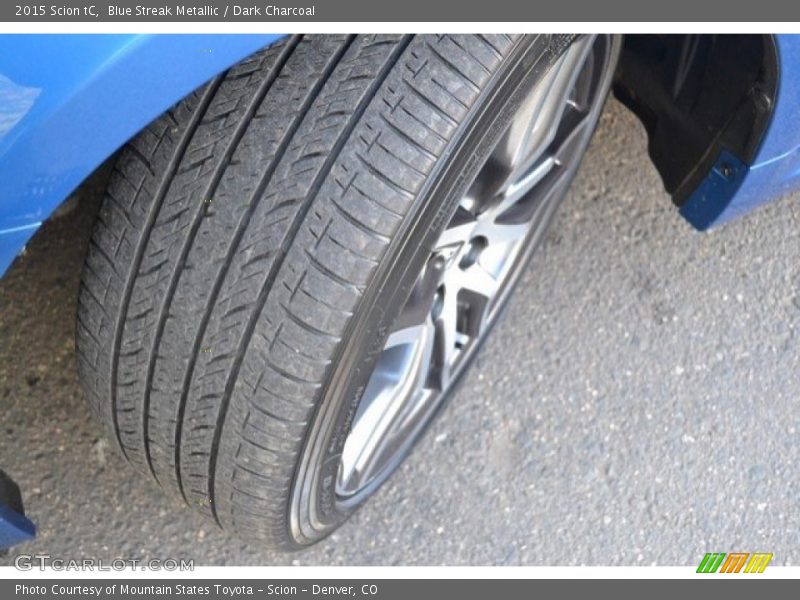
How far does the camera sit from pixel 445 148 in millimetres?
1285

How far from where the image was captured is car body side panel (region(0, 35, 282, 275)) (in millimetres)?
983

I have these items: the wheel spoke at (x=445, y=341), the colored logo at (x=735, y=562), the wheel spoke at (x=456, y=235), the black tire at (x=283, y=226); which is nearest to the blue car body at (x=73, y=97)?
the black tire at (x=283, y=226)

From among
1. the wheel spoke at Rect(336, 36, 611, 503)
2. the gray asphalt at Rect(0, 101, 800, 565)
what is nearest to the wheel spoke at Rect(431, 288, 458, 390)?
the wheel spoke at Rect(336, 36, 611, 503)

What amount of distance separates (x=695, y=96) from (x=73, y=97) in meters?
1.19

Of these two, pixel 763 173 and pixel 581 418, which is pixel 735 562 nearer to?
pixel 581 418

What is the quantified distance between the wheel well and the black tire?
0.46m

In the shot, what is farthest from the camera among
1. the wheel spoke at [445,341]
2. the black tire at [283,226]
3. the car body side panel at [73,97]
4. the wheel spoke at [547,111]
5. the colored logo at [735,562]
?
the colored logo at [735,562]

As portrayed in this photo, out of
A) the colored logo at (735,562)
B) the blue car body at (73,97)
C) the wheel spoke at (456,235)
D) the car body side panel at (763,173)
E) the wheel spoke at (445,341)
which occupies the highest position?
the car body side panel at (763,173)

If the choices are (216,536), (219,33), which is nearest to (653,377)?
(216,536)

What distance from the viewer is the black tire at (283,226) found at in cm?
127

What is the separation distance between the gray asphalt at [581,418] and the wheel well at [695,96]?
1.41ft

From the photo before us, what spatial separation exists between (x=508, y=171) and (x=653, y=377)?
2.66 feet

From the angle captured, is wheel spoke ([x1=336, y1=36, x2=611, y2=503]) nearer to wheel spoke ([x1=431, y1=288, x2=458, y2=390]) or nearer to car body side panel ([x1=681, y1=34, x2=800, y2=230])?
wheel spoke ([x1=431, y1=288, x2=458, y2=390])

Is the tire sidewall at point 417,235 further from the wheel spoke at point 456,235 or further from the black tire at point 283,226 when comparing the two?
the wheel spoke at point 456,235
